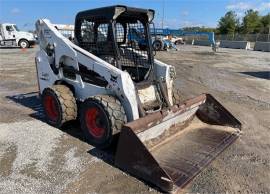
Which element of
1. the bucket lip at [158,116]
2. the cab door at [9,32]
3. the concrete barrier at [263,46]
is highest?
the cab door at [9,32]

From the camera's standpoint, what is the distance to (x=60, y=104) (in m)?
5.51

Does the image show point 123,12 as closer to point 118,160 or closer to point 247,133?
point 118,160

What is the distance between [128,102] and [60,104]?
144cm

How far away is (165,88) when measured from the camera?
18.5 ft

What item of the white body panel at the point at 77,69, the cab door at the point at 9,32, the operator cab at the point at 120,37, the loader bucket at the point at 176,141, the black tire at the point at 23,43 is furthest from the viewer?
the black tire at the point at 23,43

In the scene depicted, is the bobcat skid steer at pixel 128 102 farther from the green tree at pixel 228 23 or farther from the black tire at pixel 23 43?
the green tree at pixel 228 23

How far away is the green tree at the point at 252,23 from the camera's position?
75438 mm

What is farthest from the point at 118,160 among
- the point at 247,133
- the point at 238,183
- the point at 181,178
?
the point at 247,133

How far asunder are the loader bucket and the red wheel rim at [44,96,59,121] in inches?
82.4

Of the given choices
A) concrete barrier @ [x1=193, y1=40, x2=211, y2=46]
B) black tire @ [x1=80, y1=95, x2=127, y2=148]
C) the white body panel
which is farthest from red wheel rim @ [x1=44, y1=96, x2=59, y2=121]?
concrete barrier @ [x1=193, y1=40, x2=211, y2=46]

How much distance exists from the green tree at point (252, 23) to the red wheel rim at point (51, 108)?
76.3 meters

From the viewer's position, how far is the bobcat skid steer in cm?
420

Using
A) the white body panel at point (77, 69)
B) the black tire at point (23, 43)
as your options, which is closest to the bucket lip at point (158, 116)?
the white body panel at point (77, 69)

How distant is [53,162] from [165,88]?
92.4 inches
